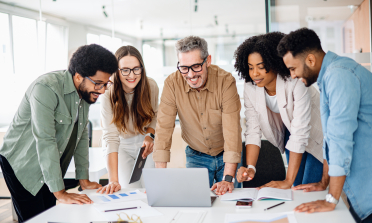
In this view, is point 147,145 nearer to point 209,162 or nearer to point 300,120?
point 209,162

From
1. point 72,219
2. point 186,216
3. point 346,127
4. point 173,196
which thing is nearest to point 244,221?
point 186,216

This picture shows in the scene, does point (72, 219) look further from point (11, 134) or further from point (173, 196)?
point (11, 134)

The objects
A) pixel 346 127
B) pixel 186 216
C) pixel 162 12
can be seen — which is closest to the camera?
pixel 346 127

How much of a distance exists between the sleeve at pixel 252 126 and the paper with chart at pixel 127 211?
0.75 meters

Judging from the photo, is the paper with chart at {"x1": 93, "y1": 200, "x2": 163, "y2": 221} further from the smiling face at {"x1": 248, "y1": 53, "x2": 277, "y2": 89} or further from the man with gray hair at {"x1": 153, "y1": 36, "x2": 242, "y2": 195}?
the smiling face at {"x1": 248, "y1": 53, "x2": 277, "y2": 89}

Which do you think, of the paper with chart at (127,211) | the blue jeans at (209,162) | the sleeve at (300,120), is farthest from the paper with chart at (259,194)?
the blue jeans at (209,162)

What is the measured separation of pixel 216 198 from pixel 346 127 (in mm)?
697

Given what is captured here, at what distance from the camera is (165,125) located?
6.40 feet

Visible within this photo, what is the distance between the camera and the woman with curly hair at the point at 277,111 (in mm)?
1770

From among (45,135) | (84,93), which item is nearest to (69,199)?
(45,135)

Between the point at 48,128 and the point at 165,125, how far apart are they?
2.20 feet

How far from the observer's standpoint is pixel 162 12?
4926 mm

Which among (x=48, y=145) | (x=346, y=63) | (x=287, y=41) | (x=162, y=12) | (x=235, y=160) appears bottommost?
(x=235, y=160)

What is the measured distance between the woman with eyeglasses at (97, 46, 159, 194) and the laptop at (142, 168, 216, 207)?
1.80 ft
